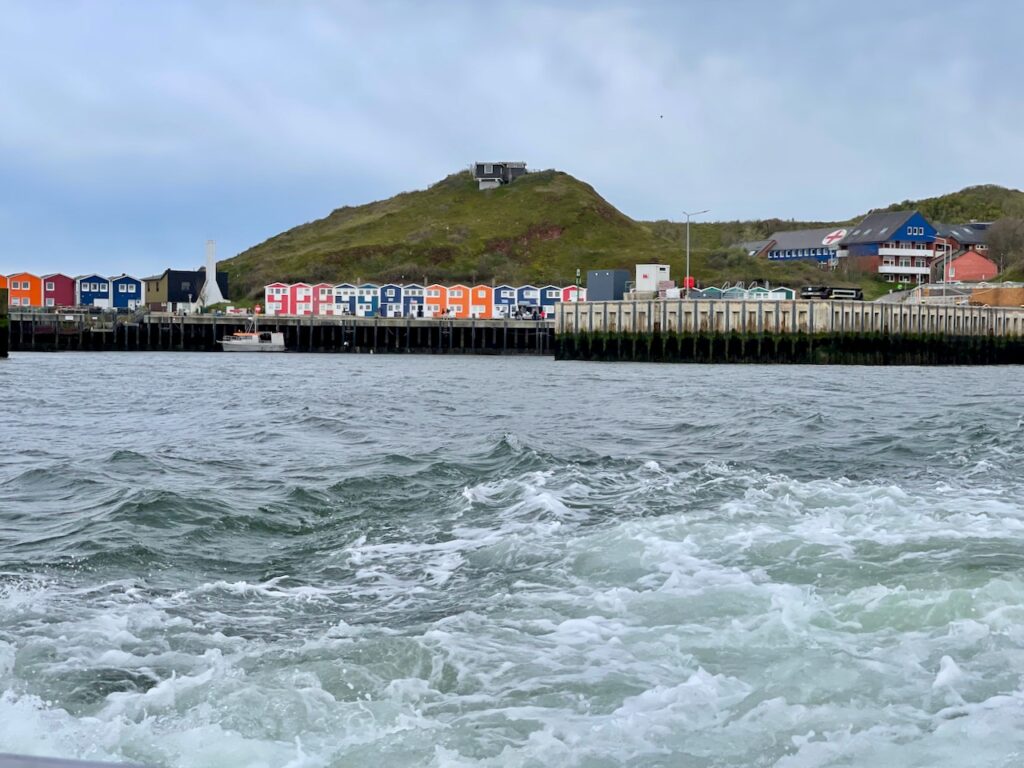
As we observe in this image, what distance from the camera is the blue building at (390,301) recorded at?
106 meters

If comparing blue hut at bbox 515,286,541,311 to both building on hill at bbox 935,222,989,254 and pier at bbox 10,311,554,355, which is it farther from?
building on hill at bbox 935,222,989,254

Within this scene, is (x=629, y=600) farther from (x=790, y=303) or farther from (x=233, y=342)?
(x=233, y=342)

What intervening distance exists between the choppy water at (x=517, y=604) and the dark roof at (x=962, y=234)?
12179 cm

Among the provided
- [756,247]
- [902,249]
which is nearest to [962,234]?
[902,249]

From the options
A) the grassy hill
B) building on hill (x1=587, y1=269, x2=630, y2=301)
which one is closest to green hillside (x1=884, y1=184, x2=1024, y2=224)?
the grassy hill

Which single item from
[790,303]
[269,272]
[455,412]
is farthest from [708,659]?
[269,272]

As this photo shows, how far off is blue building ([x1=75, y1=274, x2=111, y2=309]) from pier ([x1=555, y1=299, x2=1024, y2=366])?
204ft

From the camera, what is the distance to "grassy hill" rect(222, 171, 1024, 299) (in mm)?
142125

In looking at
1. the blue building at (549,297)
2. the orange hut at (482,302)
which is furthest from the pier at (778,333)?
the orange hut at (482,302)

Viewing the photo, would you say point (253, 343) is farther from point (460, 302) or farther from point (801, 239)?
point (801, 239)

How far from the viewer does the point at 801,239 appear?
140 metres

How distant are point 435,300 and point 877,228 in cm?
5402

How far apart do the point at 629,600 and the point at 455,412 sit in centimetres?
1639

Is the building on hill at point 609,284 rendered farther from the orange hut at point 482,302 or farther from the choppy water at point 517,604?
the choppy water at point 517,604
